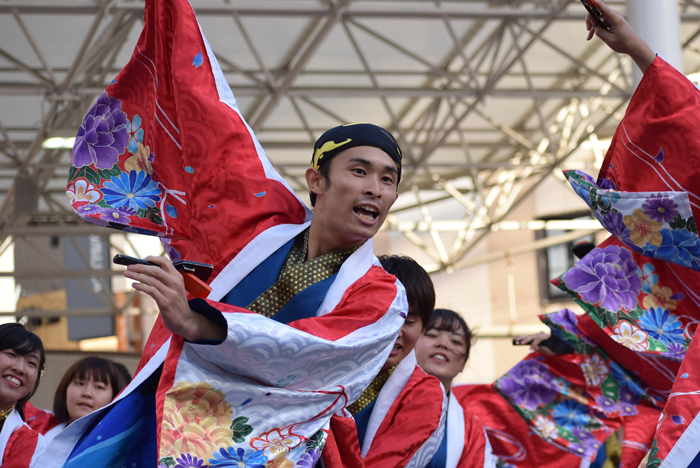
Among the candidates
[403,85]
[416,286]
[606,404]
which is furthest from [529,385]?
[403,85]

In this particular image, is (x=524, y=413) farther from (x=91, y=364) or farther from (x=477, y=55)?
(x=477, y=55)

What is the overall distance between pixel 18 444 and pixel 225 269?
3.40 ft

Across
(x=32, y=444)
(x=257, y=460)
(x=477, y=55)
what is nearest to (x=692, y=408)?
(x=257, y=460)

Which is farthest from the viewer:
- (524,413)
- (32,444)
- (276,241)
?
(524,413)

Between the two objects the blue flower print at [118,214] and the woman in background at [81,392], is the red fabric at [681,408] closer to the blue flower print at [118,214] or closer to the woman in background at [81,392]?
the blue flower print at [118,214]

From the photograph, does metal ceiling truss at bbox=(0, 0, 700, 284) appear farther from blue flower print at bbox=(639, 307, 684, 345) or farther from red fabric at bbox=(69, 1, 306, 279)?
blue flower print at bbox=(639, 307, 684, 345)

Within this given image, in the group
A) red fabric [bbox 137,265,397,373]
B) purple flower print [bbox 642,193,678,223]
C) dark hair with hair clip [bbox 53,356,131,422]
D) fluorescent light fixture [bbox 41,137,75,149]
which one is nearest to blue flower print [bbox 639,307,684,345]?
purple flower print [bbox 642,193,678,223]

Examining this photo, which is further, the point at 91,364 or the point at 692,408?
the point at 91,364

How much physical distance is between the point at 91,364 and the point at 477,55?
4999 mm

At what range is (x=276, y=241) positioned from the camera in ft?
5.46

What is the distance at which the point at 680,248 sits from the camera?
6.33ft

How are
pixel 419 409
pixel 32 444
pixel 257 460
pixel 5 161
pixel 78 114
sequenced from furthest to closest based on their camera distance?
pixel 5 161 < pixel 78 114 < pixel 32 444 < pixel 419 409 < pixel 257 460

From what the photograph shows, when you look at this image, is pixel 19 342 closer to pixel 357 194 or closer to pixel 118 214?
pixel 118 214

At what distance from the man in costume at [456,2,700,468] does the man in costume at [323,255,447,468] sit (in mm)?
387
